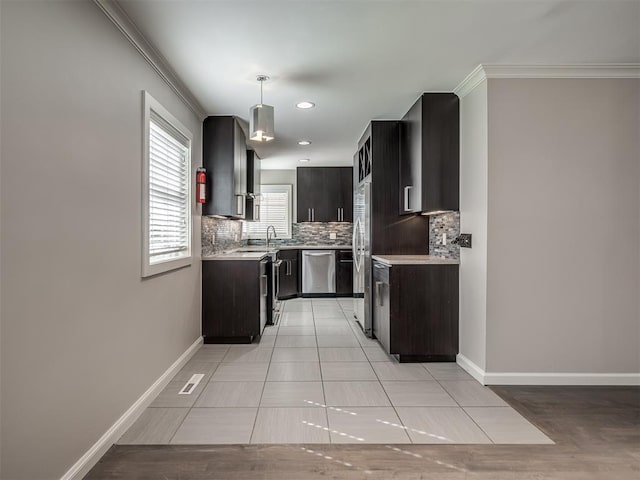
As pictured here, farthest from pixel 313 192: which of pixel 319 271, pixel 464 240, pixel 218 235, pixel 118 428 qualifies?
pixel 118 428

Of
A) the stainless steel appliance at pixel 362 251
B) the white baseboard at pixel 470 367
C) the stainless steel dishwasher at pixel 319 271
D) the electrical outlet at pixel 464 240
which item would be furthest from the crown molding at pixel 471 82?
the stainless steel dishwasher at pixel 319 271

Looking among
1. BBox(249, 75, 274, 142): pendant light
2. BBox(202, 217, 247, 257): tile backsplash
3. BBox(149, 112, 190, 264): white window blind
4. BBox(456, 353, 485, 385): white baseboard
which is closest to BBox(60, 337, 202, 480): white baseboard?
BBox(149, 112, 190, 264): white window blind

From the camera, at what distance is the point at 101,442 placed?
6.74 ft

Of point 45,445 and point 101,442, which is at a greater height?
point 45,445

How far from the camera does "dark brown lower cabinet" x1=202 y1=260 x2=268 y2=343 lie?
13.5 ft

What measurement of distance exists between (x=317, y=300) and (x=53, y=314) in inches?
216

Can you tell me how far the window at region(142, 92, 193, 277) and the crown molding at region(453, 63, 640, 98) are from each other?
8.08 feet

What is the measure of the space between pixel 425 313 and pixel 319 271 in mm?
3728

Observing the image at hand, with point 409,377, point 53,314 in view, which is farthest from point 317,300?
point 53,314

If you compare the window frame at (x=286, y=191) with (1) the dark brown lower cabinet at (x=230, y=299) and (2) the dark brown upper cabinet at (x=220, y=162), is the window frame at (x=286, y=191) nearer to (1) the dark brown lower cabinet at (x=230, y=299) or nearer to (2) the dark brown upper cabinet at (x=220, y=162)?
(2) the dark brown upper cabinet at (x=220, y=162)

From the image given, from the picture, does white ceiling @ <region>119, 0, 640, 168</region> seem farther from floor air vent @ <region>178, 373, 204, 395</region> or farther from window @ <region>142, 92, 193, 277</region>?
floor air vent @ <region>178, 373, 204, 395</region>

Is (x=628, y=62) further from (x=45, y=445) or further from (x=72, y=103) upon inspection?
(x=45, y=445)

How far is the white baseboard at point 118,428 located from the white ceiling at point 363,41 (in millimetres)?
2325

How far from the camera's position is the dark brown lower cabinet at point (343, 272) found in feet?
23.5
